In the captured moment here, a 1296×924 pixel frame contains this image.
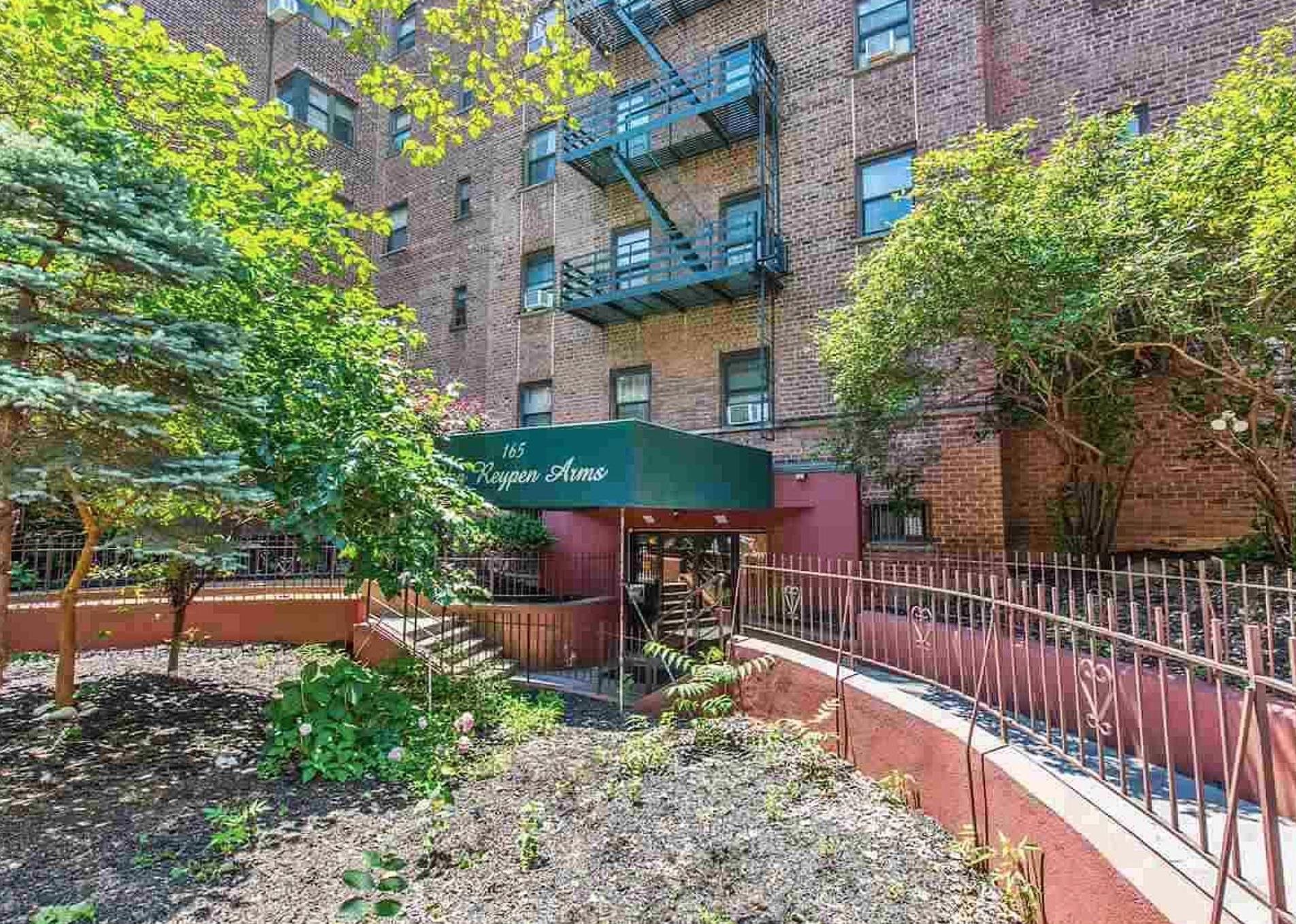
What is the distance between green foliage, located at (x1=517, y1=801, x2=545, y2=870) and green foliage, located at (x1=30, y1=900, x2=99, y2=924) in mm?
2315

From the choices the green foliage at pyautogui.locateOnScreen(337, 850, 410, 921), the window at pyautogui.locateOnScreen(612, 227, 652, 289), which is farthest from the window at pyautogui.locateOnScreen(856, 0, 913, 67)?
the green foliage at pyautogui.locateOnScreen(337, 850, 410, 921)

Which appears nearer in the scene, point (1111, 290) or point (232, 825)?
point (232, 825)

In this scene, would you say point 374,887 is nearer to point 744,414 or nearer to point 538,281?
point 744,414

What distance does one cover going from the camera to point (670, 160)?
13859mm

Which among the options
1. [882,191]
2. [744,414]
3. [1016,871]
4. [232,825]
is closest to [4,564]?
[232,825]

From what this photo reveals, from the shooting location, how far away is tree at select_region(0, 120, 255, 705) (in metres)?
4.41

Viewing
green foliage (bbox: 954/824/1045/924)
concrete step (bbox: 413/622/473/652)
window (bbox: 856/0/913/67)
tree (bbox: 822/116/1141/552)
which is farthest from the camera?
window (bbox: 856/0/913/67)

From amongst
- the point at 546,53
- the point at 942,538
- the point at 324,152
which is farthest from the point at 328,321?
the point at 324,152

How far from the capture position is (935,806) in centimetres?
442

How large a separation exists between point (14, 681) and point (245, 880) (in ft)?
20.6

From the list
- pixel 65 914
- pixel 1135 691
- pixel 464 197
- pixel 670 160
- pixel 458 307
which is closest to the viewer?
pixel 1135 691

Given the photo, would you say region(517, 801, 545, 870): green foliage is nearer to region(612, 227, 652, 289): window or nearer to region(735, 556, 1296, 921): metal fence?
region(735, 556, 1296, 921): metal fence

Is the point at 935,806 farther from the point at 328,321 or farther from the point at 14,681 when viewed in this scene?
the point at 14,681

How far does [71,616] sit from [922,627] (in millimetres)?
8368
